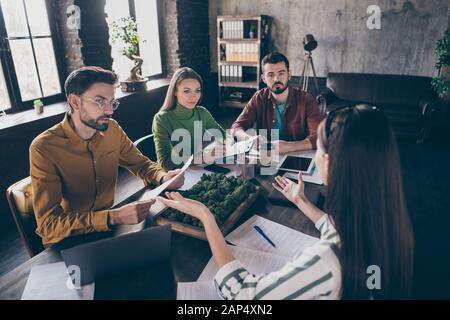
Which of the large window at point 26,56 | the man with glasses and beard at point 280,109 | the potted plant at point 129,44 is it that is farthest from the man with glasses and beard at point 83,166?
the potted plant at point 129,44

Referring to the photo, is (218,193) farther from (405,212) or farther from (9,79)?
(9,79)

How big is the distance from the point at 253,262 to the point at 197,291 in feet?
0.68

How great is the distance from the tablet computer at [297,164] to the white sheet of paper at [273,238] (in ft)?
1.74

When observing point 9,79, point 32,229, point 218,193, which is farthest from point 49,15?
point 218,193

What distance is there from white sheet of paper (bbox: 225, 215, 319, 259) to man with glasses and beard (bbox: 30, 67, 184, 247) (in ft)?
1.17

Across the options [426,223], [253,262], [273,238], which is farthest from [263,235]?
[426,223]

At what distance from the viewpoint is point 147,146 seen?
2020 mm

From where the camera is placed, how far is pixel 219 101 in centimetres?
592

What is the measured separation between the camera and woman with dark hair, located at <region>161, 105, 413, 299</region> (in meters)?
0.78

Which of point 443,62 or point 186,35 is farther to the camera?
point 186,35

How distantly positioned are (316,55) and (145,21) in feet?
9.24

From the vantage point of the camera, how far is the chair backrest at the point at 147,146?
1.97m

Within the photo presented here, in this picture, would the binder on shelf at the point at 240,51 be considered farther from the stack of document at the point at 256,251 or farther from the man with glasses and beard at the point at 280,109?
the stack of document at the point at 256,251

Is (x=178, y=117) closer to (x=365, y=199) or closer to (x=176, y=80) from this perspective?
(x=176, y=80)
